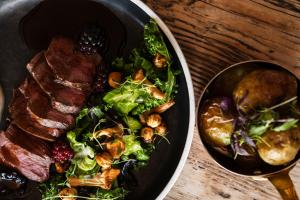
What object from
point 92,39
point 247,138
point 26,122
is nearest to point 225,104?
point 247,138

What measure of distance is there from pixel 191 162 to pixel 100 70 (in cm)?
54

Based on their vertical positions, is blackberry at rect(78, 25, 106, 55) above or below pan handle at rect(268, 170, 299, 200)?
above

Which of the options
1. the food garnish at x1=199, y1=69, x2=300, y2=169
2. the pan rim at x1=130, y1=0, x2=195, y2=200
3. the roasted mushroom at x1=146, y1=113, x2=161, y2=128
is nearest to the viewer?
the food garnish at x1=199, y1=69, x2=300, y2=169

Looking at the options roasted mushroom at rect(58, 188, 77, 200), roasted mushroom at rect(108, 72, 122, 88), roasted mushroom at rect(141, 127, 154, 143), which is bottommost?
roasted mushroom at rect(58, 188, 77, 200)

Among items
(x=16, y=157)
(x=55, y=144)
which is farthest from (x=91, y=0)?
(x=16, y=157)

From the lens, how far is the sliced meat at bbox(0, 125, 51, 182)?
186 cm

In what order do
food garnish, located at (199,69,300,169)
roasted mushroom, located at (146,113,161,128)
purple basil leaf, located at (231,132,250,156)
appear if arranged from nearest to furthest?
food garnish, located at (199,69,300,169), purple basil leaf, located at (231,132,250,156), roasted mushroom, located at (146,113,161,128)

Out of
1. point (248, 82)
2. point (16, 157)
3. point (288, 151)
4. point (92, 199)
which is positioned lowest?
point (92, 199)

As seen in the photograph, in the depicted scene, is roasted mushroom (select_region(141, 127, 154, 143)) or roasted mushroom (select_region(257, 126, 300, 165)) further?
roasted mushroom (select_region(141, 127, 154, 143))

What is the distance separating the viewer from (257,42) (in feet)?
5.80

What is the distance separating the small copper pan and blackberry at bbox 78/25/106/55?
45 cm

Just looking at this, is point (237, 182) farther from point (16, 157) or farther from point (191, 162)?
point (16, 157)

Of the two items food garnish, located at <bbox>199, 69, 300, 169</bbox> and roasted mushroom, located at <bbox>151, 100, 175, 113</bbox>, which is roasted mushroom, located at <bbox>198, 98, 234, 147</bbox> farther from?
roasted mushroom, located at <bbox>151, 100, 175, 113</bbox>

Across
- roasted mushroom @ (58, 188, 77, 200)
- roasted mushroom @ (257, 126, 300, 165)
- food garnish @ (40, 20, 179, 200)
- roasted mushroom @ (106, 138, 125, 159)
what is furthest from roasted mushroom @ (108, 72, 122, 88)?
roasted mushroom @ (257, 126, 300, 165)
